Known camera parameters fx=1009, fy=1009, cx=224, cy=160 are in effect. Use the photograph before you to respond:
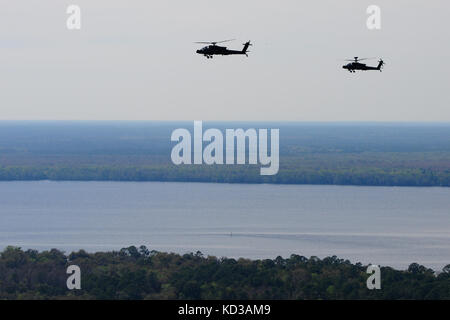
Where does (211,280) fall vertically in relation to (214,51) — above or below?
below

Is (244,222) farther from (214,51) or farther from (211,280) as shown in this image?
(214,51)

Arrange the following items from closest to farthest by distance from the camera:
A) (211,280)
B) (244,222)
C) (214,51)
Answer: (214,51) < (211,280) < (244,222)

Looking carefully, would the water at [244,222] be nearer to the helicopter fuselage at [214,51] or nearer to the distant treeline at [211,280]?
the distant treeline at [211,280]

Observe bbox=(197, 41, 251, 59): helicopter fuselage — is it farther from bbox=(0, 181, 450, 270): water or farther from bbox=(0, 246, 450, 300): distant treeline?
bbox=(0, 181, 450, 270): water

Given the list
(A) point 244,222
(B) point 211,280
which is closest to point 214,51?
(B) point 211,280

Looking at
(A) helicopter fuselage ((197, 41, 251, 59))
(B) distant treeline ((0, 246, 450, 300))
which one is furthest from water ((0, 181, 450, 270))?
(A) helicopter fuselage ((197, 41, 251, 59))

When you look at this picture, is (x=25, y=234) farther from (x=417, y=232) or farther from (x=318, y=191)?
(x=318, y=191)
